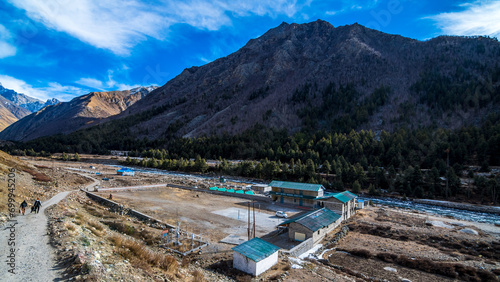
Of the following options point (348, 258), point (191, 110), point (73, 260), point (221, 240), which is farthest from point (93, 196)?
point (191, 110)

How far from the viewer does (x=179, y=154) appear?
104 meters

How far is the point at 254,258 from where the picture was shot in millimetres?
15555

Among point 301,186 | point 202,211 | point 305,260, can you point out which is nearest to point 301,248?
point 305,260

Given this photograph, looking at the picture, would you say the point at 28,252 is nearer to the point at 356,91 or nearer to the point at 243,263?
the point at 243,263

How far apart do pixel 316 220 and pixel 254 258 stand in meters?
10.6

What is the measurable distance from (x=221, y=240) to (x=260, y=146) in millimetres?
73372

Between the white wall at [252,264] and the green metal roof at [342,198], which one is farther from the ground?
the green metal roof at [342,198]

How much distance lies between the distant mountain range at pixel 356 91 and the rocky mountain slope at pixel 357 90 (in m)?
0.41

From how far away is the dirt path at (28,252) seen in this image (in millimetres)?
9383

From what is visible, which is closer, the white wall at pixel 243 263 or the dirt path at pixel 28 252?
the dirt path at pixel 28 252

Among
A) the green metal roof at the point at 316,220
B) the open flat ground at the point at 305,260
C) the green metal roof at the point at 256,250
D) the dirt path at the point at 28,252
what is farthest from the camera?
the green metal roof at the point at 316,220

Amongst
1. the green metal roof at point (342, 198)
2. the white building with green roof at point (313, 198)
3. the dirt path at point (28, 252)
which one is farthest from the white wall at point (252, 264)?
the green metal roof at point (342, 198)

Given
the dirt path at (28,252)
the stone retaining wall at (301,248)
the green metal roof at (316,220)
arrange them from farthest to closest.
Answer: the green metal roof at (316,220) < the stone retaining wall at (301,248) < the dirt path at (28,252)

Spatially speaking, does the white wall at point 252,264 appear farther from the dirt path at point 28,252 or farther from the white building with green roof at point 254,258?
the dirt path at point 28,252
